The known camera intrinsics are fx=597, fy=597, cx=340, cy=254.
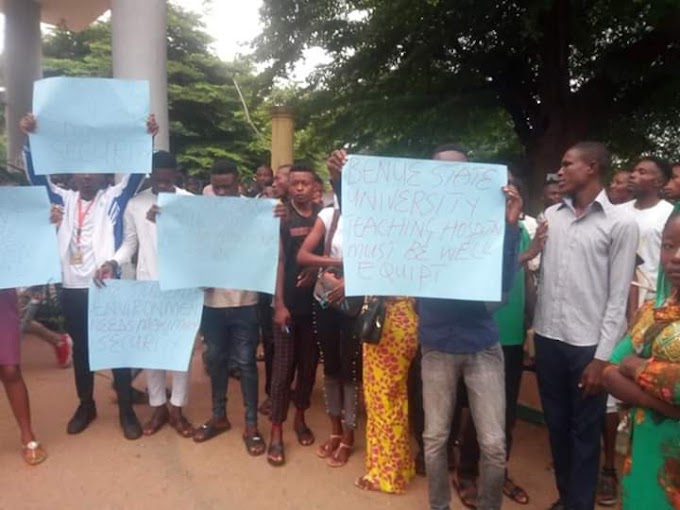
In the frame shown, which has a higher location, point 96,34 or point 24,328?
point 96,34

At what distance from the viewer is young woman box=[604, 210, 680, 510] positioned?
1856 millimetres

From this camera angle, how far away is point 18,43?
10.4 meters

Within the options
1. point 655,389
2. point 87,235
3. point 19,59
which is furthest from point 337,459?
point 19,59

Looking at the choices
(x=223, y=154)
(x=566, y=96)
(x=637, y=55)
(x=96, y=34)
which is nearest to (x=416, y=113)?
(x=566, y=96)

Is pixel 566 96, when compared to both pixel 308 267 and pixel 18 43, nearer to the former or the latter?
pixel 308 267

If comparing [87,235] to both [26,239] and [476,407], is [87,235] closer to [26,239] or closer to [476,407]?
[26,239]

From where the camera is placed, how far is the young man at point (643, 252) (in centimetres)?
362

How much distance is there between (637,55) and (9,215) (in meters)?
8.19

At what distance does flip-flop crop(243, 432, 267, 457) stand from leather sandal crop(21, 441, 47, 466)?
4.28 feet

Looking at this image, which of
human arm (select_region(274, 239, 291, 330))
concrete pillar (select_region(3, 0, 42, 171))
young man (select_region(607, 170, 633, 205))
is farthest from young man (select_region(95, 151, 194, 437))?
concrete pillar (select_region(3, 0, 42, 171))

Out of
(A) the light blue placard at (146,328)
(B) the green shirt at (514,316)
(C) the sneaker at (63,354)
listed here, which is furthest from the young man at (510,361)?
(C) the sneaker at (63,354)

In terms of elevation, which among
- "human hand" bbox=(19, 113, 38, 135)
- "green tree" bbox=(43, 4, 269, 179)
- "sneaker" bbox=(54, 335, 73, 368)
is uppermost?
"green tree" bbox=(43, 4, 269, 179)

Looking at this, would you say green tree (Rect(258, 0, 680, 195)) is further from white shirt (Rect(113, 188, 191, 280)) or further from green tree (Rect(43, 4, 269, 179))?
green tree (Rect(43, 4, 269, 179))

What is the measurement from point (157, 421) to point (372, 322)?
1999mm
